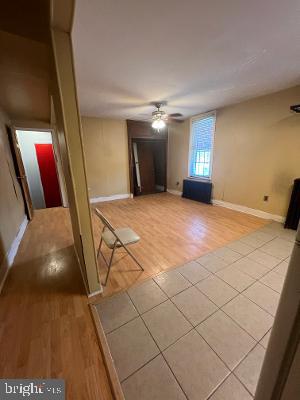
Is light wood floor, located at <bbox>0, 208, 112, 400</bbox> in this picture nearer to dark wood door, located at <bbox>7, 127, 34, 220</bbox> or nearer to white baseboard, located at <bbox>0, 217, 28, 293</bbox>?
white baseboard, located at <bbox>0, 217, 28, 293</bbox>

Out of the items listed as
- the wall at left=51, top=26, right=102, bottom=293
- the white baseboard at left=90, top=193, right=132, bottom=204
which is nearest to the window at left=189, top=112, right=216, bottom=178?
the white baseboard at left=90, top=193, right=132, bottom=204

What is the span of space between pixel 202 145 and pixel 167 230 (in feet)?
9.25

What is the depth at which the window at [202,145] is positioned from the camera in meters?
4.24

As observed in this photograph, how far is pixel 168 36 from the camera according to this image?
1.55 metres

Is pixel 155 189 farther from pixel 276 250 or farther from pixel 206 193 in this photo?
pixel 276 250

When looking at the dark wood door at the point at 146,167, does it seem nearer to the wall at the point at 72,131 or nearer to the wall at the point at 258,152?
the wall at the point at 258,152

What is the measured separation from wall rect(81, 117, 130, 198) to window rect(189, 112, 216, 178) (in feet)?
6.67

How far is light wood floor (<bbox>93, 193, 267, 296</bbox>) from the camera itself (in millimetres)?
2027

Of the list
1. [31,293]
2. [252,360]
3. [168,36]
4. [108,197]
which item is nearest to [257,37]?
[168,36]

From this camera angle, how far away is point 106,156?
4.89 m

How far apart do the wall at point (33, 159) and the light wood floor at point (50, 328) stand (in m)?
3.71

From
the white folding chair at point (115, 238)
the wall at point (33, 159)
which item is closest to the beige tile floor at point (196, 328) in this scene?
the white folding chair at point (115, 238)

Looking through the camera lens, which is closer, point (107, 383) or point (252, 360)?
point (107, 383)

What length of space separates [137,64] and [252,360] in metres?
2.99
